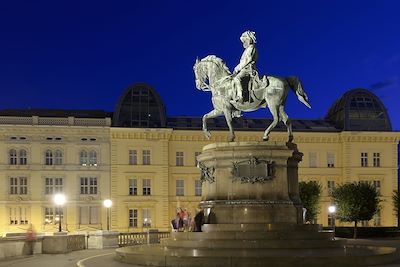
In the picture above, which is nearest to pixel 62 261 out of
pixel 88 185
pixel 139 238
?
pixel 139 238

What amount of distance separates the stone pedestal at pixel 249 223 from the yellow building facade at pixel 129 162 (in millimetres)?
44924

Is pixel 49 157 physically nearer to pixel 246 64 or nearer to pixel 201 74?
pixel 201 74

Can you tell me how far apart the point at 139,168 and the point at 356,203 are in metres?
23.0

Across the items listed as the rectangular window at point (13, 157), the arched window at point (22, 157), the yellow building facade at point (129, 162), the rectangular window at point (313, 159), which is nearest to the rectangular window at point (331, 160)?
the yellow building facade at point (129, 162)

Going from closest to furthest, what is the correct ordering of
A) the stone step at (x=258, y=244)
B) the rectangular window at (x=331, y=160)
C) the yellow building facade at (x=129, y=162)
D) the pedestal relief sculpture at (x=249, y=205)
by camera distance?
the pedestal relief sculpture at (x=249, y=205), the stone step at (x=258, y=244), the yellow building facade at (x=129, y=162), the rectangular window at (x=331, y=160)

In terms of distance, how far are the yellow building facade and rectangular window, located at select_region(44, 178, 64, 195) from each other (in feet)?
0.33

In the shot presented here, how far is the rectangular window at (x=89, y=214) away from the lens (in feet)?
221

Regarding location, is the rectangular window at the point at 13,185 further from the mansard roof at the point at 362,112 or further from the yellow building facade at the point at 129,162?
the mansard roof at the point at 362,112

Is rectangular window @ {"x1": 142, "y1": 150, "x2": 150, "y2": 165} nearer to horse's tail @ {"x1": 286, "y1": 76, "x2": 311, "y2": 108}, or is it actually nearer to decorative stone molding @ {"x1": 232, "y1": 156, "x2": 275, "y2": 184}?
horse's tail @ {"x1": 286, "y1": 76, "x2": 311, "y2": 108}

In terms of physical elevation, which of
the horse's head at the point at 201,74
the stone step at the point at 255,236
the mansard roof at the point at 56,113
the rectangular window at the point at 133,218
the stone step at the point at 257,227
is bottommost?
the rectangular window at the point at 133,218

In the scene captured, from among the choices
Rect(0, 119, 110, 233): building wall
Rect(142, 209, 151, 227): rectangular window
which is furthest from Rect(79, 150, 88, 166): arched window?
Rect(142, 209, 151, 227): rectangular window

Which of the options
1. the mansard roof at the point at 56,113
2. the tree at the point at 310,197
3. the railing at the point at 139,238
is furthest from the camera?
the mansard roof at the point at 56,113

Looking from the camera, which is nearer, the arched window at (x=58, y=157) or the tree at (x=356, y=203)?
the tree at (x=356, y=203)

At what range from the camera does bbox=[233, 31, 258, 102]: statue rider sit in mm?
24438
